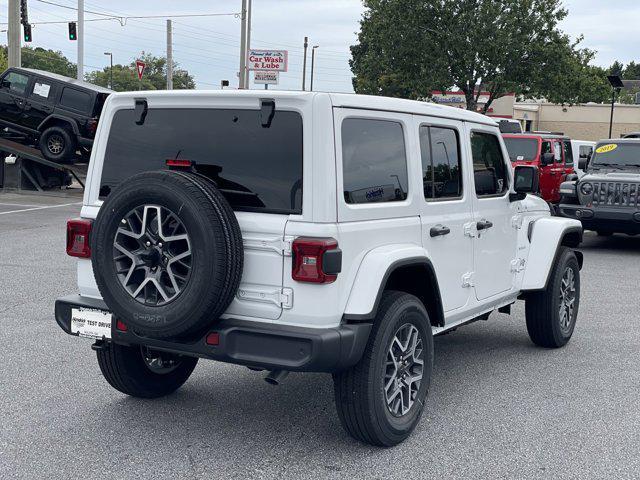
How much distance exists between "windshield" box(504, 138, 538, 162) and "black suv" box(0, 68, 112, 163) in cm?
978

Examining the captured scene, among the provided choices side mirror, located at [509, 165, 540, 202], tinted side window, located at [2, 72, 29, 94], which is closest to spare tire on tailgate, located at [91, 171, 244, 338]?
side mirror, located at [509, 165, 540, 202]

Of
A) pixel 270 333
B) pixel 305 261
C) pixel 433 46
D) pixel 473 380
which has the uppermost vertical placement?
pixel 433 46

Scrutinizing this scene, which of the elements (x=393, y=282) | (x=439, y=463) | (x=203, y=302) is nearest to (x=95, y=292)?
(x=203, y=302)

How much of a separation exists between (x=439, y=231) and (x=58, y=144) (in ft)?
56.7

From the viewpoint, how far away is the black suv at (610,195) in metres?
13.5

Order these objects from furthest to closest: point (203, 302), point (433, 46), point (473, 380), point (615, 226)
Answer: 1. point (433, 46)
2. point (615, 226)
3. point (473, 380)
4. point (203, 302)

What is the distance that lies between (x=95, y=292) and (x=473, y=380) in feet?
9.10

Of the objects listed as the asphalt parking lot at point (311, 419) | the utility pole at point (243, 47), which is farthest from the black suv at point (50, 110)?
the utility pole at point (243, 47)

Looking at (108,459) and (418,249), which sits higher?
(418,249)

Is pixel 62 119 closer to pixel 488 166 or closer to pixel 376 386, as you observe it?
pixel 488 166

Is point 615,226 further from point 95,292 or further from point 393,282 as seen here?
point 95,292

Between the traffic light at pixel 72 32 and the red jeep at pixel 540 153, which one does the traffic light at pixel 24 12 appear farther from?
the red jeep at pixel 540 153

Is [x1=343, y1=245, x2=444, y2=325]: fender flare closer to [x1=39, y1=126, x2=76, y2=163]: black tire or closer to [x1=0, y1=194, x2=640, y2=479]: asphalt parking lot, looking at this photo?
[x1=0, y1=194, x2=640, y2=479]: asphalt parking lot

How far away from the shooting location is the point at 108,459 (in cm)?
436
